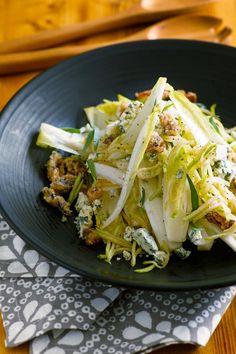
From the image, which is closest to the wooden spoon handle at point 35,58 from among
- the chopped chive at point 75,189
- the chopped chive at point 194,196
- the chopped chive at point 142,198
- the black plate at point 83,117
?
the black plate at point 83,117

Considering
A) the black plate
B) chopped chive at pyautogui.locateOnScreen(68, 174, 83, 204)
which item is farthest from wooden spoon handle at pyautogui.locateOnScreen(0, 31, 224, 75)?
chopped chive at pyautogui.locateOnScreen(68, 174, 83, 204)

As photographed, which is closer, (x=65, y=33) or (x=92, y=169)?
(x=92, y=169)

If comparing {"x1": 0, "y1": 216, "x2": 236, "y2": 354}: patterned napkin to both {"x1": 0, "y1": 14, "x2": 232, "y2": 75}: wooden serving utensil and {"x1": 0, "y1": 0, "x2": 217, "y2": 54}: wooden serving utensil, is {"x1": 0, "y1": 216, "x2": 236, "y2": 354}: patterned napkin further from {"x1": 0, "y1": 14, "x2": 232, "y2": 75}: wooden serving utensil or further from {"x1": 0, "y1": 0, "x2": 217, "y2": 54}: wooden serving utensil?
{"x1": 0, "y1": 0, "x2": 217, "y2": 54}: wooden serving utensil

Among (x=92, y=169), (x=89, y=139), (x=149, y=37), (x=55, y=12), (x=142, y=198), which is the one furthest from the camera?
(x=55, y=12)

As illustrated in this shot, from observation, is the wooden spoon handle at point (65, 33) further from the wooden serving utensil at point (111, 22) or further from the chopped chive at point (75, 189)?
the chopped chive at point (75, 189)

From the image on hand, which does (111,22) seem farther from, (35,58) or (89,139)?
(89,139)

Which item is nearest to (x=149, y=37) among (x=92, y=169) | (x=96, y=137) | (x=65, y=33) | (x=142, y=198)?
(x=65, y=33)
